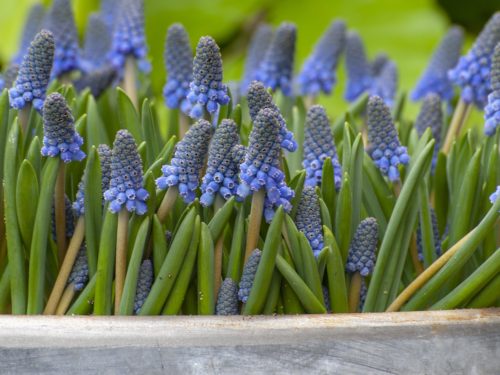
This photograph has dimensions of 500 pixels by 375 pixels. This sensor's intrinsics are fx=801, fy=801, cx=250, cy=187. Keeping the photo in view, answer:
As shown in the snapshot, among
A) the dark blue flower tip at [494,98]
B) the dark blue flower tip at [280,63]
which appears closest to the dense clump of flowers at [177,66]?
the dark blue flower tip at [280,63]

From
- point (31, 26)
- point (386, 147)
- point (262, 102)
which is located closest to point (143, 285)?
point (262, 102)

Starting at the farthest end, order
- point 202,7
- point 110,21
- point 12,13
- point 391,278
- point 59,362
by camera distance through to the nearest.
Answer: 1. point 202,7
2. point 12,13
3. point 110,21
4. point 391,278
5. point 59,362

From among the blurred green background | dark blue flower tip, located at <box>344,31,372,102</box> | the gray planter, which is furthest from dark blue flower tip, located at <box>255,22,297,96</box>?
the blurred green background

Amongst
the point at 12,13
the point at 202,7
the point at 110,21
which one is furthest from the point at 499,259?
the point at 202,7

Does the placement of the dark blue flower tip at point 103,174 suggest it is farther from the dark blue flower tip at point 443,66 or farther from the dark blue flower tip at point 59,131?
the dark blue flower tip at point 443,66

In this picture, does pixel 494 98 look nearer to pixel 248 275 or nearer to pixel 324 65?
pixel 248 275

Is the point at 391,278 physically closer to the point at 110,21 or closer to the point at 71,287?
the point at 71,287
